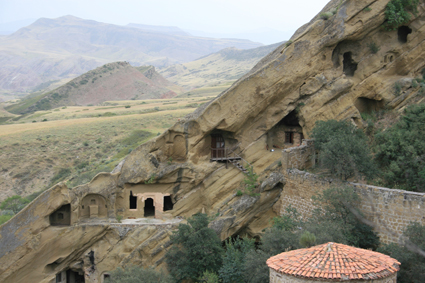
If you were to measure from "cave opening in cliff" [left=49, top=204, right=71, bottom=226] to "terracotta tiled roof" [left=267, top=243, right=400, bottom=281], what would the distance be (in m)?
13.2

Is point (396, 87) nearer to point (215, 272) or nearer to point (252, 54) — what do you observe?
point (215, 272)

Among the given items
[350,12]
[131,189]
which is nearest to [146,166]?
[131,189]

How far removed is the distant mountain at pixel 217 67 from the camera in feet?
491

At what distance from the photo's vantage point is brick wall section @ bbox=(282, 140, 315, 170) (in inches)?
736

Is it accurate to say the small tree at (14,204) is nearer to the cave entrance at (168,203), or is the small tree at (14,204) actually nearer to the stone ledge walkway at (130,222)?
the stone ledge walkway at (130,222)

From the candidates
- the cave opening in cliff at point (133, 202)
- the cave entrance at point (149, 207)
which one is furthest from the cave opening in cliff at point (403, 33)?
the cave opening in cliff at point (133, 202)

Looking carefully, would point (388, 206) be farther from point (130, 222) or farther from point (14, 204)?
point (14, 204)

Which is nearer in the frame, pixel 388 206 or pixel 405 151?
pixel 388 206

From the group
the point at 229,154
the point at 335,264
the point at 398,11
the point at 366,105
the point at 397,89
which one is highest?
the point at 398,11

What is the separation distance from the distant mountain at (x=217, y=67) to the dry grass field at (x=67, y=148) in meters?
90.5

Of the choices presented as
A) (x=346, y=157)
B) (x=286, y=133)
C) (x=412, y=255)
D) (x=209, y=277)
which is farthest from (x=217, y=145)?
(x=412, y=255)

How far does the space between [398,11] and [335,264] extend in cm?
1459

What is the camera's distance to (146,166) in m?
21.6

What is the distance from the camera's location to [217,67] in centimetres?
17162
